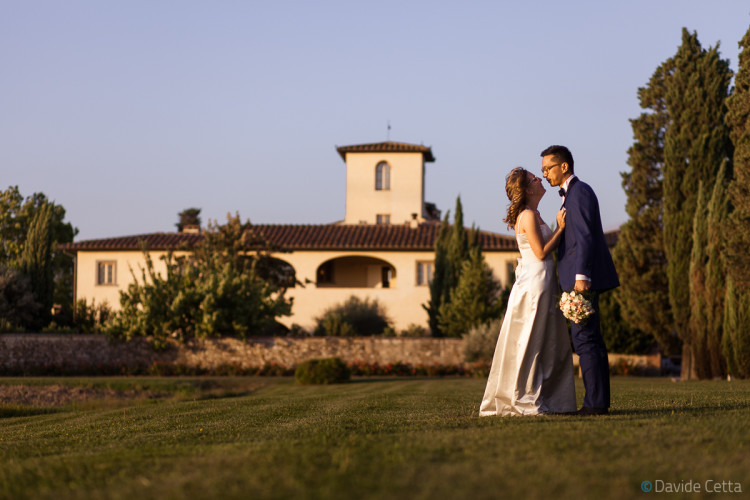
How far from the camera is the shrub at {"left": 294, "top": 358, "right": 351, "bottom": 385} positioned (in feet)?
68.7

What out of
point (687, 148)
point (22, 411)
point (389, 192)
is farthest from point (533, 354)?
point (389, 192)

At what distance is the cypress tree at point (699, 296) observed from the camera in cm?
1898

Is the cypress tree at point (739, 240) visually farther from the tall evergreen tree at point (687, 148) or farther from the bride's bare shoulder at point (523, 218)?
the bride's bare shoulder at point (523, 218)

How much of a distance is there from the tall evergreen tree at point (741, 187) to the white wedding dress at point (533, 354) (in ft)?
36.9

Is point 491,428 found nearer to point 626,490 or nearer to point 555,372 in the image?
point 555,372

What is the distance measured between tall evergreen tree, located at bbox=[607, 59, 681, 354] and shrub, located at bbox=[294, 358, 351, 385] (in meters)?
9.18

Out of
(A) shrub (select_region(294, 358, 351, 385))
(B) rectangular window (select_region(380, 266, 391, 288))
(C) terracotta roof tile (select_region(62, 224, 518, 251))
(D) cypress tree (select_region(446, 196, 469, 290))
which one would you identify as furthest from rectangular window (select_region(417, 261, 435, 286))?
(A) shrub (select_region(294, 358, 351, 385))

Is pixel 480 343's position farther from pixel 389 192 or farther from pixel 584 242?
pixel 389 192

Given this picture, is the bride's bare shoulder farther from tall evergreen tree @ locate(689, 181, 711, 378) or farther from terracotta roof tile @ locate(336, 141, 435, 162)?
terracotta roof tile @ locate(336, 141, 435, 162)

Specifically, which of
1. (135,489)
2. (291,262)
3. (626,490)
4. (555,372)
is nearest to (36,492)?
(135,489)

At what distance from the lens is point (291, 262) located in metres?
40.8

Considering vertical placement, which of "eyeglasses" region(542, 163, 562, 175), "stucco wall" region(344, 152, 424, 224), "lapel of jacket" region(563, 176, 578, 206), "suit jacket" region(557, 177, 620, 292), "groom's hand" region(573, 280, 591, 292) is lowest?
"groom's hand" region(573, 280, 591, 292)

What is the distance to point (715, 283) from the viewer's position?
18531mm

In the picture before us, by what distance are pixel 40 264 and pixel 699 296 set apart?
25.6m
